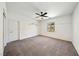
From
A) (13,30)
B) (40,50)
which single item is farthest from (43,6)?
(13,30)

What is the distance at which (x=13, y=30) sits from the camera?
540cm

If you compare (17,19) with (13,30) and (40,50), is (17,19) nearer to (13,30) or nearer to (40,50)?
(13,30)

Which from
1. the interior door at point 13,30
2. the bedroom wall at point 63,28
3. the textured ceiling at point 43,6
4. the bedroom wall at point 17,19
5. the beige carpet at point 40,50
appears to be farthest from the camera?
the bedroom wall at point 63,28

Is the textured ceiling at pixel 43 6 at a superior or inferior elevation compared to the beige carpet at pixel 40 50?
superior

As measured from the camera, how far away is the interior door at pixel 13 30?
200 inches

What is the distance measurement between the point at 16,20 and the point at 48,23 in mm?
4082

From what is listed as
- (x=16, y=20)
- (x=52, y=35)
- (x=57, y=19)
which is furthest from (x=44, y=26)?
(x=16, y=20)

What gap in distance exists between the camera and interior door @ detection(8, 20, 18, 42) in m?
5.07

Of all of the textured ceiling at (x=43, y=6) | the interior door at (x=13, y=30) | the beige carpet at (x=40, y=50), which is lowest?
the beige carpet at (x=40, y=50)

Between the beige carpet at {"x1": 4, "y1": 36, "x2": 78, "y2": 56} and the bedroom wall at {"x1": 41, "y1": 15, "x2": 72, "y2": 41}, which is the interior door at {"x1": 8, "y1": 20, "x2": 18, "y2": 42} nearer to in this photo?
the beige carpet at {"x1": 4, "y1": 36, "x2": 78, "y2": 56}

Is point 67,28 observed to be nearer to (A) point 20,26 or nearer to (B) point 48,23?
(B) point 48,23

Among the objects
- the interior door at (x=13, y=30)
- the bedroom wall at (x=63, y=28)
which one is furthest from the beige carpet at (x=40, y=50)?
the bedroom wall at (x=63, y=28)

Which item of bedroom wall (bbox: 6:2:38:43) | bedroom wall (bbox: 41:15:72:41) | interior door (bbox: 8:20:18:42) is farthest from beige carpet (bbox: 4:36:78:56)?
bedroom wall (bbox: 41:15:72:41)

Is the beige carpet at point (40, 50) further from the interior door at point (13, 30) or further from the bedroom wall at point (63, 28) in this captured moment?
the bedroom wall at point (63, 28)
